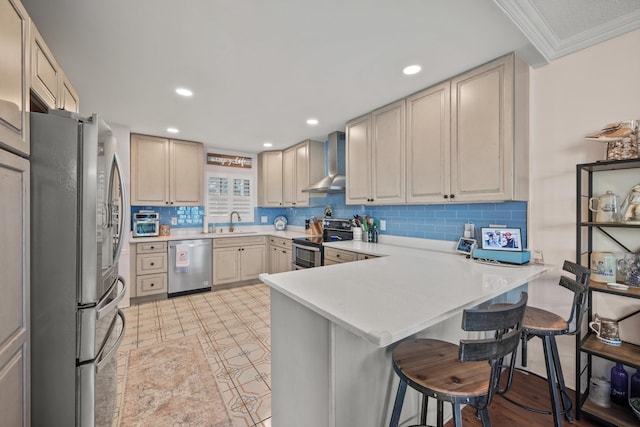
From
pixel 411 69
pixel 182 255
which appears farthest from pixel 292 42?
pixel 182 255

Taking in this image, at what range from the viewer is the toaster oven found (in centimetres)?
391

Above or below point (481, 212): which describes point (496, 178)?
above

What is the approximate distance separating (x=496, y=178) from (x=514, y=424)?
1590mm

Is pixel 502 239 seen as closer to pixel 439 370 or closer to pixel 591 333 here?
pixel 591 333

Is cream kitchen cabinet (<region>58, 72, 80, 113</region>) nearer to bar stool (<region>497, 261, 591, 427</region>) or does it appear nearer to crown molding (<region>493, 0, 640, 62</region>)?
crown molding (<region>493, 0, 640, 62</region>)

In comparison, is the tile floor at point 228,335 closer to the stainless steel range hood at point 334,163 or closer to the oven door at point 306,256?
the oven door at point 306,256

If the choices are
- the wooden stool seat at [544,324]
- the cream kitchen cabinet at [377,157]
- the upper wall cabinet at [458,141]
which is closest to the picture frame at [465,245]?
the upper wall cabinet at [458,141]

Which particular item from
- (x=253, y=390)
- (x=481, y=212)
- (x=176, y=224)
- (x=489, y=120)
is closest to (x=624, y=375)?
(x=481, y=212)

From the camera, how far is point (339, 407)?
3.66ft

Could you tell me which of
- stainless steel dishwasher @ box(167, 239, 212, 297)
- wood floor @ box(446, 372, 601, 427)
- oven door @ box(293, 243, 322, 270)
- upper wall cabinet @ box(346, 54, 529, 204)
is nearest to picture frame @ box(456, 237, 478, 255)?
upper wall cabinet @ box(346, 54, 529, 204)

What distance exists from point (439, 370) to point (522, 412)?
4.01 ft

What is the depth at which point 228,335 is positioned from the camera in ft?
8.96

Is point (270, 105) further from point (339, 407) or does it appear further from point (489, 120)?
point (339, 407)

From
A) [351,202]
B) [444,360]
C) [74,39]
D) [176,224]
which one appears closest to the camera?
[444,360]
